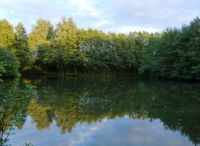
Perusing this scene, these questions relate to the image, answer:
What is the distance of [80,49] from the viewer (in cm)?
6250

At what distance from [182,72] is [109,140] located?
113 ft

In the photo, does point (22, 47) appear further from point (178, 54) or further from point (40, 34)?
point (178, 54)

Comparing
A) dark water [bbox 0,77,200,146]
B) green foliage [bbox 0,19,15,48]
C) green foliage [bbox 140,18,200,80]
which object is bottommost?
Result: dark water [bbox 0,77,200,146]

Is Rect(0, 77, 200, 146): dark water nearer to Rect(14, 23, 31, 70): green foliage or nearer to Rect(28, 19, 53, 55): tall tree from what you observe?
Rect(14, 23, 31, 70): green foliage

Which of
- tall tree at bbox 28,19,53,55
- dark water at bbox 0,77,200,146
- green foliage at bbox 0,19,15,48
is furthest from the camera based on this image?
tall tree at bbox 28,19,53,55

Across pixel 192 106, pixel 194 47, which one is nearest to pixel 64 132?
pixel 192 106

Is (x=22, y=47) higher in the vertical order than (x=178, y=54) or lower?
higher

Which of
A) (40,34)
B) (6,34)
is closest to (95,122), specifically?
(6,34)

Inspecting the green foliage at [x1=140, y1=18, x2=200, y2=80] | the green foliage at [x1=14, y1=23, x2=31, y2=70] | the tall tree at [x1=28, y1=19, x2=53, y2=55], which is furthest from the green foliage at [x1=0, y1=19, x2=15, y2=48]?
the green foliage at [x1=140, y1=18, x2=200, y2=80]

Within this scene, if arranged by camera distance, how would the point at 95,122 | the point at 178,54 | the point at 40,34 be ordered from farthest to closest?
the point at 40,34 → the point at 178,54 → the point at 95,122

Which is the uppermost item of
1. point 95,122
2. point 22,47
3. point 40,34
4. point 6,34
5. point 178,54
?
point 40,34

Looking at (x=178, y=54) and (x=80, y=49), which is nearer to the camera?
(x=178, y=54)

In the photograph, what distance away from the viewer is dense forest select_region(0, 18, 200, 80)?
178ft

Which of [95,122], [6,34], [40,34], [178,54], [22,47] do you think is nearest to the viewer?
[95,122]
